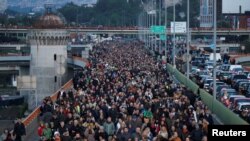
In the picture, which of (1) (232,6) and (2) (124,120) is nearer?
(2) (124,120)

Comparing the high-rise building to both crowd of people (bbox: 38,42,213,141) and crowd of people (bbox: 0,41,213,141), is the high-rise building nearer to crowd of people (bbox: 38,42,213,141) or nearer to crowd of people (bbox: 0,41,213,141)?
crowd of people (bbox: 38,42,213,141)

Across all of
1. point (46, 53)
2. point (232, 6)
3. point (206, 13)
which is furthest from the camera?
point (206, 13)

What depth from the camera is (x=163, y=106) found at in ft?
75.4

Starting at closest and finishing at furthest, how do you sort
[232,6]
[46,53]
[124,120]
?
[124,120]
[46,53]
[232,6]

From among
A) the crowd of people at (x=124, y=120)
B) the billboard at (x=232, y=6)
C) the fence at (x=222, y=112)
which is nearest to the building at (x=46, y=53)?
the fence at (x=222, y=112)

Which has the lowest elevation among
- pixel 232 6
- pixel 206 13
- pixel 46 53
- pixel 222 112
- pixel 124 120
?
pixel 46 53

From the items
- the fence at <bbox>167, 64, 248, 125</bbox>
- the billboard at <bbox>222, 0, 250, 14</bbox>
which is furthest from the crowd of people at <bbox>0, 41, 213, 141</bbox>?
the billboard at <bbox>222, 0, 250, 14</bbox>

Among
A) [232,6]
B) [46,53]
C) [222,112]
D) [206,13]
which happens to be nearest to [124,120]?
[222,112]

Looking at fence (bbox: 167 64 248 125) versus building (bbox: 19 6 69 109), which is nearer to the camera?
fence (bbox: 167 64 248 125)

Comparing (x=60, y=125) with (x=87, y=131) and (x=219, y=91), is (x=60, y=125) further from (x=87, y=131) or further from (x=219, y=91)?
(x=219, y=91)

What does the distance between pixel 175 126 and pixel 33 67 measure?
191ft

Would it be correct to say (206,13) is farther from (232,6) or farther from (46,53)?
(46,53)

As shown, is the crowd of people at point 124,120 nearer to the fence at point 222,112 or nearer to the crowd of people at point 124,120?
the crowd of people at point 124,120

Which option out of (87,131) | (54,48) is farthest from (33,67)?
(87,131)
